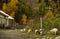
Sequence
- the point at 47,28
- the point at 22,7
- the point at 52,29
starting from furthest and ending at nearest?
the point at 22,7 → the point at 47,28 → the point at 52,29

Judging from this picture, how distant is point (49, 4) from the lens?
56688 millimetres

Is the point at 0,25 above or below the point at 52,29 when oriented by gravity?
below

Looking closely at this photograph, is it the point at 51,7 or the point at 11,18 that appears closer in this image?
the point at 11,18

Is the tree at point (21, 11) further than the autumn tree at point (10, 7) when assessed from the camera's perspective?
Yes

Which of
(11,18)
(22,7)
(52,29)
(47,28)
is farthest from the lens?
(22,7)

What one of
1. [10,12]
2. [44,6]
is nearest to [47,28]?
[10,12]

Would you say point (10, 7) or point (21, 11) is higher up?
point (10, 7)

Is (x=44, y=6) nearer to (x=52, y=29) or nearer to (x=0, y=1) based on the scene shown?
(x=0, y=1)

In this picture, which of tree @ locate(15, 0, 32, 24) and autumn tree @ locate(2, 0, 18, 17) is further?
tree @ locate(15, 0, 32, 24)

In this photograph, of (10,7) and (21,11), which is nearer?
(10,7)

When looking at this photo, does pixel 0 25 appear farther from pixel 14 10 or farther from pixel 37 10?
pixel 37 10

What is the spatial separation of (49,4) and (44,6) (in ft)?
4.29

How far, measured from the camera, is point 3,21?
152ft

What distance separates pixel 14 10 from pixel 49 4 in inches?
355
